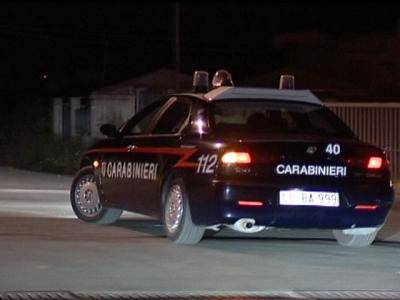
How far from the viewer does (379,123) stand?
900 inches

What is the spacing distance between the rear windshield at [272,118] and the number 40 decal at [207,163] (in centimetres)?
36

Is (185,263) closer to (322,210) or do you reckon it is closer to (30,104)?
(322,210)

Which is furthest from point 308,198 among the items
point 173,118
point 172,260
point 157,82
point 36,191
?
point 157,82

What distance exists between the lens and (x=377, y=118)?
22891 millimetres

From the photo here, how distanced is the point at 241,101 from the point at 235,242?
1.40 metres

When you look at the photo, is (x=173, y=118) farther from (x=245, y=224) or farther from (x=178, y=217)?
(x=245, y=224)

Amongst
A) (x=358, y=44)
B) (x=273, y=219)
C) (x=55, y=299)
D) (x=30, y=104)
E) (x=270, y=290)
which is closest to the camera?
(x=55, y=299)

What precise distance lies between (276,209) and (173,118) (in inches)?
70.0

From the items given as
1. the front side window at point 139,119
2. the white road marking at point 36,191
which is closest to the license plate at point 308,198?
the front side window at point 139,119

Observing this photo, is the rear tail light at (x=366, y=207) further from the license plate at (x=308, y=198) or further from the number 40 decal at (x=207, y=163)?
the number 40 decal at (x=207, y=163)

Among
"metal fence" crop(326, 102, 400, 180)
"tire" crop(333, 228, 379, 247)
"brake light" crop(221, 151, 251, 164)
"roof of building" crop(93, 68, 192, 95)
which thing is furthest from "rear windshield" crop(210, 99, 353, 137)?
"roof of building" crop(93, 68, 192, 95)

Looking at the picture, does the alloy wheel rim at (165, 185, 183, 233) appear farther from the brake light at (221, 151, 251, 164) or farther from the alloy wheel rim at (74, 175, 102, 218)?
the alloy wheel rim at (74, 175, 102, 218)

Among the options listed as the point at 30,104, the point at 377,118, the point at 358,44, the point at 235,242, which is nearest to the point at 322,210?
the point at 235,242

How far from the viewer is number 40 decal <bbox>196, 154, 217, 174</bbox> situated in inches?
382
